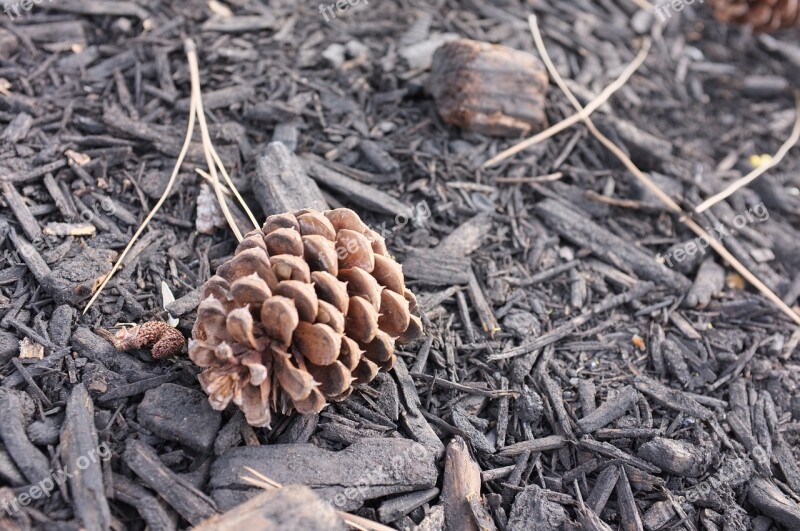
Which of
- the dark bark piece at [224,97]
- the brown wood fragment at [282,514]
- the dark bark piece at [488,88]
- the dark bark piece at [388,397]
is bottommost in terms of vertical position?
the dark bark piece at [388,397]

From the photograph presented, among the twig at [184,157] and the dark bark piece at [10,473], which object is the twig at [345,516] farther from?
the twig at [184,157]

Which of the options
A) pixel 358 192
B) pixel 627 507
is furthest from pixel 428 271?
pixel 627 507

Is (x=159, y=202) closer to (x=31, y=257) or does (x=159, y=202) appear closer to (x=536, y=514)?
(x=31, y=257)

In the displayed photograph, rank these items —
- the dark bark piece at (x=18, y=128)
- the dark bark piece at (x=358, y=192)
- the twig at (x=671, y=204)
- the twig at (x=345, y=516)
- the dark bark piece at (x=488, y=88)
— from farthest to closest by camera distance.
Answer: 1. the dark bark piece at (x=488, y=88)
2. the twig at (x=671, y=204)
3. the dark bark piece at (x=358, y=192)
4. the dark bark piece at (x=18, y=128)
5. the twig at (x=345, y=516)

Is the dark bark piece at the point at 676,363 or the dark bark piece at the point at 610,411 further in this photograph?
the dark bark piece at the point at 676,363

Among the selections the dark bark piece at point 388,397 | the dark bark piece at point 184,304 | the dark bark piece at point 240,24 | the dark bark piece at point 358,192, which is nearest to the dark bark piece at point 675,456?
the dark bark piece at point 388,397

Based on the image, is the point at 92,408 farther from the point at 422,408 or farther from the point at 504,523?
the point at 504,523
